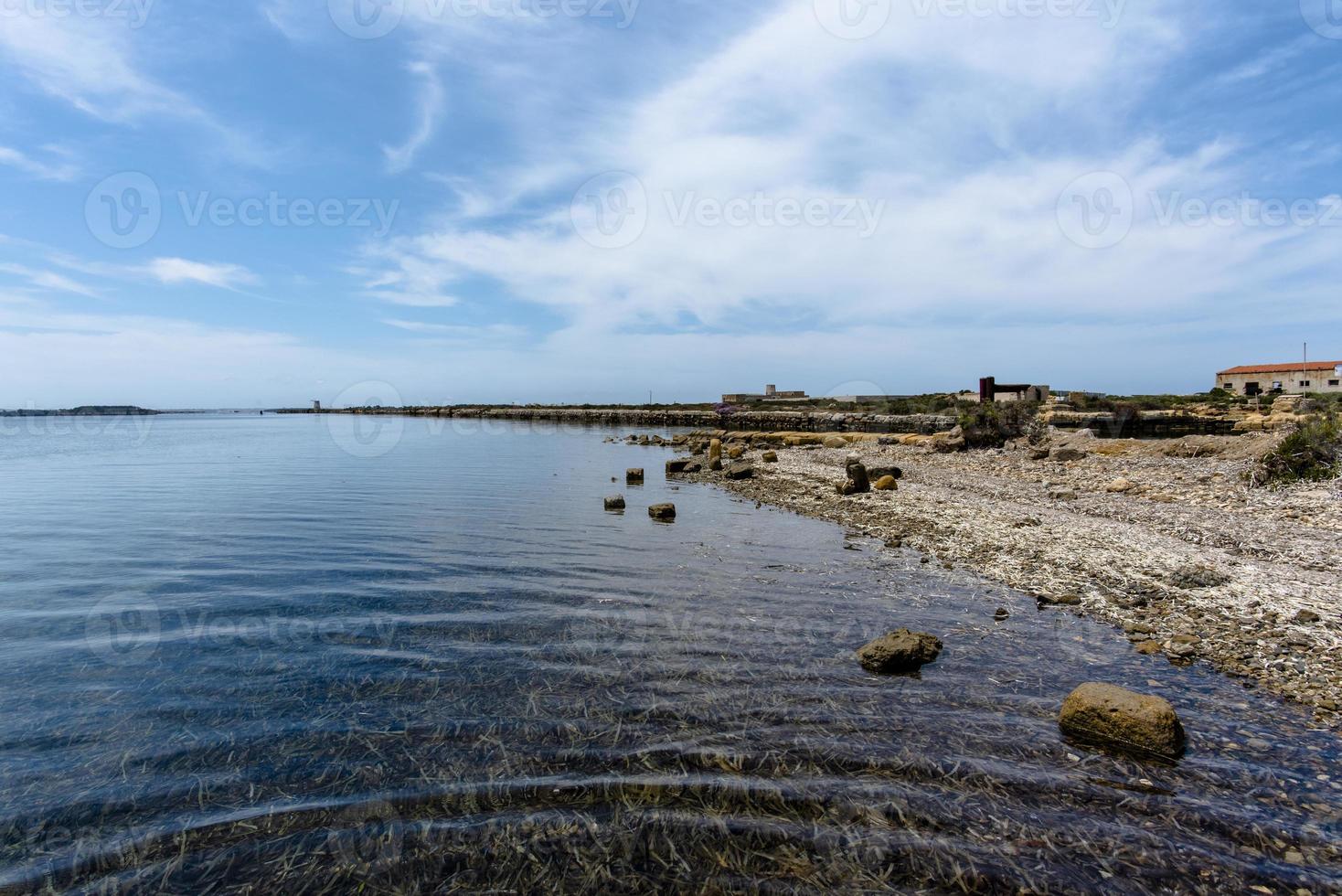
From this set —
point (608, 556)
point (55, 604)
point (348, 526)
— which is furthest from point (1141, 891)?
point (348, 526)

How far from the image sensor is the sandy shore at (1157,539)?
31.1ft

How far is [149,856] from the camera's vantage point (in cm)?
547

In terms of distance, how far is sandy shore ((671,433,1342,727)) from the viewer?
947 cm

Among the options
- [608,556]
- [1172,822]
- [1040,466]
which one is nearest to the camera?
[1172,822]

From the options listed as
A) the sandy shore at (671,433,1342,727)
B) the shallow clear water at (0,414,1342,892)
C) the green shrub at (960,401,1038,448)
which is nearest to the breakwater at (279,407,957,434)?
the green shrub at (960,401,1038,448)

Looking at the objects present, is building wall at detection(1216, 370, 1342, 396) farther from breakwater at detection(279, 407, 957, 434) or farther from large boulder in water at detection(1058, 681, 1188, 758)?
large boulder in water at detection(1058, 681, 1188, 758)

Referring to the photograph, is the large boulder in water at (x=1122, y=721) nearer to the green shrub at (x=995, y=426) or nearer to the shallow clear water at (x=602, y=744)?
the shallow clear water at (x=602, y=744)

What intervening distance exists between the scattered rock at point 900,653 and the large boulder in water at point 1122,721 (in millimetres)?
1995

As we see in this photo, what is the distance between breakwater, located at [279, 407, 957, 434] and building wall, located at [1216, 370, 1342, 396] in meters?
53.5

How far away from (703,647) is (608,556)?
21.9 feet

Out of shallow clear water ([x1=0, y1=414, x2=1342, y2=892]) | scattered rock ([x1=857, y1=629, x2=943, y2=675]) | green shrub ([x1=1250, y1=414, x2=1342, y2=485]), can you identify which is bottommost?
shallow clear water ([x1=0, y1=414, x2=1342, y2=892])

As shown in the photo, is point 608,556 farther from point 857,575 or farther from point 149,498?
point 149,498

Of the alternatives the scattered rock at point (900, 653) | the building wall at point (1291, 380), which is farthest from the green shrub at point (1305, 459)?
the building wall at point (1291, 380)

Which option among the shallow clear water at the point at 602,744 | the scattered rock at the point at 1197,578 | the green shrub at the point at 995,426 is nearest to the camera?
the shallow clear water at the point at 602,744
